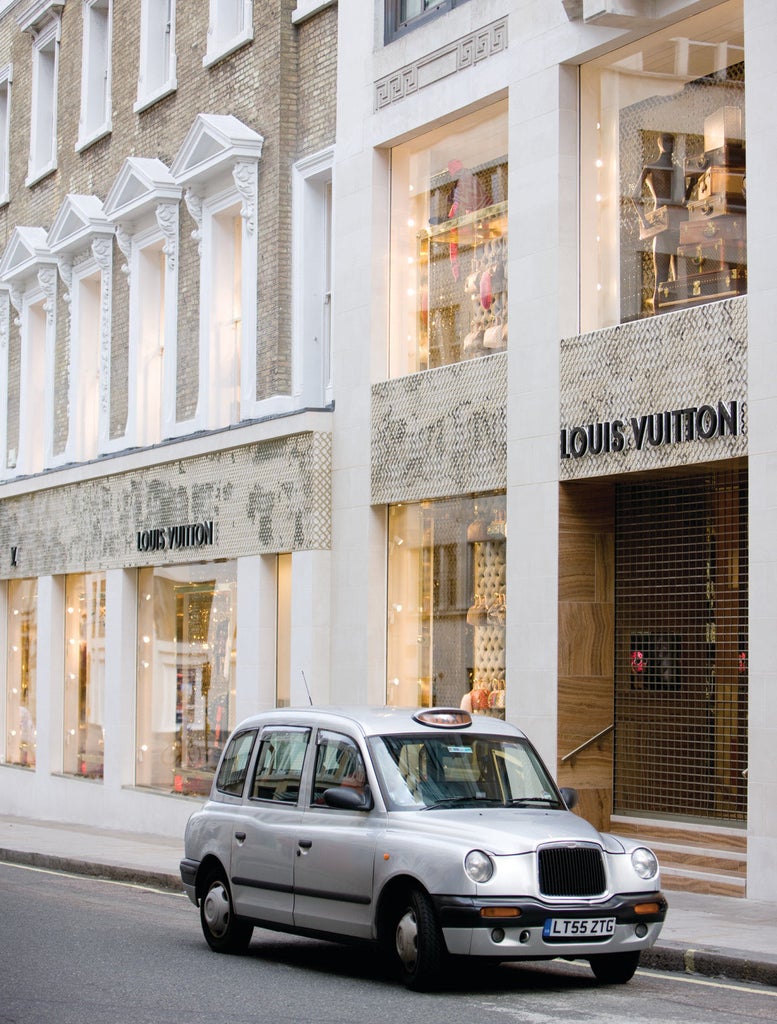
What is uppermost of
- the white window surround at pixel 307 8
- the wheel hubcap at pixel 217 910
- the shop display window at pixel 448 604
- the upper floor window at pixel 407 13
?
the white window surround at pixel 307 8

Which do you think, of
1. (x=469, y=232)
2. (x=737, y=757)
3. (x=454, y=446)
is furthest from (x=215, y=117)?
(x=737, y=757)

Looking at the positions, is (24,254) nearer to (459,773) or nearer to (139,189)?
(139,189)

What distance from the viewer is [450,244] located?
1947cm

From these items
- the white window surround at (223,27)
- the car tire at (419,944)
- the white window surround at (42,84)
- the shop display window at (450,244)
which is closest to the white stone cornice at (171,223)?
the white window surround at (223,27)

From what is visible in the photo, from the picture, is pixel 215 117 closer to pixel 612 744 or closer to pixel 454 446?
pixel 454 446

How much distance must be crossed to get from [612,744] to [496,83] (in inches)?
269

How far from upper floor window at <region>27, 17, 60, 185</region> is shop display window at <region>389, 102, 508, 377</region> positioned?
1225 cm

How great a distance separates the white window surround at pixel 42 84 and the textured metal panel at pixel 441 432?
13063 mm

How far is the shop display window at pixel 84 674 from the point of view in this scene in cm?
2706

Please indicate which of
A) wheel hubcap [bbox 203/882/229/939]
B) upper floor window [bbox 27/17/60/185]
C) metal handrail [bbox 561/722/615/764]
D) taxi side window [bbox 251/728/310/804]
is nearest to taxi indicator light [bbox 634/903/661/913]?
taxi side window [bbox 251/728/310/804]

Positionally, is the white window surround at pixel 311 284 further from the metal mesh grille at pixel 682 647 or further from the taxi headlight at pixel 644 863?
the taxi headlight at pixel 644 863

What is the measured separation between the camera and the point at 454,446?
1856cm

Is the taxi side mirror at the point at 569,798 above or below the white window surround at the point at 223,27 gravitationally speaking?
below

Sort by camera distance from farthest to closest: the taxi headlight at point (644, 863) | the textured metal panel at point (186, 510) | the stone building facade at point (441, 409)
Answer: the textured metal panel at point (186, 510), the stone building facade at point (441, 409), the taxi headlight at point (644, 863)
